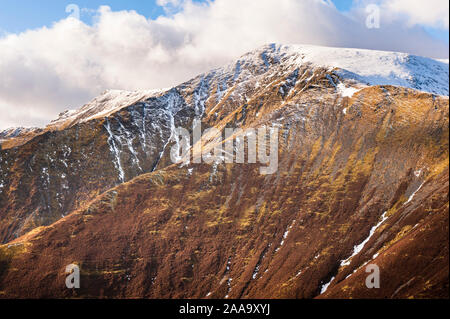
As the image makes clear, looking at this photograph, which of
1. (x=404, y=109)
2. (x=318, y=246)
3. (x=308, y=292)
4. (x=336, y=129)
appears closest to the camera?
(x=308, y=292)

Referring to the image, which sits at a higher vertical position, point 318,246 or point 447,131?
point 447,131

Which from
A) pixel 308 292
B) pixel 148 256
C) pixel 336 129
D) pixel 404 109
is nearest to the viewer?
pixel 308 292

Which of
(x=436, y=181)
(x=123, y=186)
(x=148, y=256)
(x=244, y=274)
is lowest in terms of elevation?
(x=244, y=274)

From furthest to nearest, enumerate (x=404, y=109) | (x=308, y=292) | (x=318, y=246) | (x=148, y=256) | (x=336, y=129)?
(x=336, y=129) < (x=404, y=109) < (x=148, y=256) < (x=318, y=246) < (x=308, y=292)

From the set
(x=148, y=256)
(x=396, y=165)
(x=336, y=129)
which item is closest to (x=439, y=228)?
(x=396, y=165)

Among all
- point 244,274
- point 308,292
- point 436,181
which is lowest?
point 308,292

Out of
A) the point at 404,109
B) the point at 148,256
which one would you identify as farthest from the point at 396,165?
the point at 148,256

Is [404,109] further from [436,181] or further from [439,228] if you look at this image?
[439,228]

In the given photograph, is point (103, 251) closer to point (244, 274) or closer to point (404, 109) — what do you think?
point (244, 274)

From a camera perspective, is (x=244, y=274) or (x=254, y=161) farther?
(x=254, y=161)
